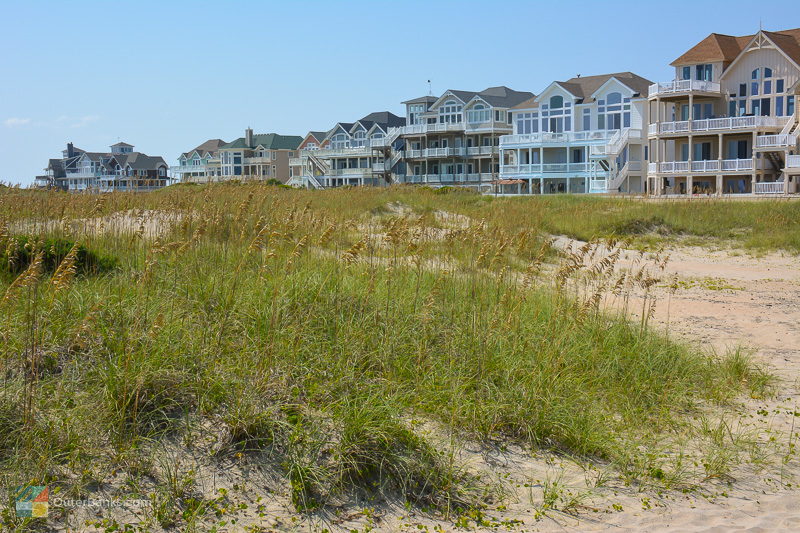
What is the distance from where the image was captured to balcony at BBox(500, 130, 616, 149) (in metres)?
56.2

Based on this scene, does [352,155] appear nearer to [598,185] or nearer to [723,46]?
[598,185]

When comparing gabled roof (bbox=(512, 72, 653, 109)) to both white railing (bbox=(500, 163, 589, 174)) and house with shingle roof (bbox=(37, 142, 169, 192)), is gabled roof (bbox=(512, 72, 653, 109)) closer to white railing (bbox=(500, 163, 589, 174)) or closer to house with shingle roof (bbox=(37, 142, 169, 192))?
white railing (bbox=(500, 163, 589, 174))

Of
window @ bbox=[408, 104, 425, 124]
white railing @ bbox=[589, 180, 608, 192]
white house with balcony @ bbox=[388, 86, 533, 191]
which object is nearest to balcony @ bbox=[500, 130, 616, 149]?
white railing @ bbox=[589, 180, 608, 192]

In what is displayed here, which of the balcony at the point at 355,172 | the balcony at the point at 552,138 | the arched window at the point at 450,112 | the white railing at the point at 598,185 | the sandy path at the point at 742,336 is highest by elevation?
the arched window at the point at 450,112

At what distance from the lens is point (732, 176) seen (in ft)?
149

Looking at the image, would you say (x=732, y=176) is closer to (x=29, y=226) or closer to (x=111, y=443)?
(x=29, y=226)

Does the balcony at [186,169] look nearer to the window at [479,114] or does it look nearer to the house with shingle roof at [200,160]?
the house with shingle roof at [200,160]

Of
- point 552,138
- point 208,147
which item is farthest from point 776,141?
point 208,147

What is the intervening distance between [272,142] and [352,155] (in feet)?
Answer: 71.4

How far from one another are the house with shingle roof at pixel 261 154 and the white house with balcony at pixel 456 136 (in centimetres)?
2567

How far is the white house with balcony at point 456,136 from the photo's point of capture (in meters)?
69.4

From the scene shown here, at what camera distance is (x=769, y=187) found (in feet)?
130

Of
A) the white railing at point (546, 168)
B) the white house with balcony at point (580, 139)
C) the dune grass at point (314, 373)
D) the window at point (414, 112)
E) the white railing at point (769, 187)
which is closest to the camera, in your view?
the dune grass at point (314, 373)

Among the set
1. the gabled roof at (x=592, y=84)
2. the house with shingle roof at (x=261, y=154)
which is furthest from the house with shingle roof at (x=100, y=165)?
the gabled roof at (x=592, y=84)
